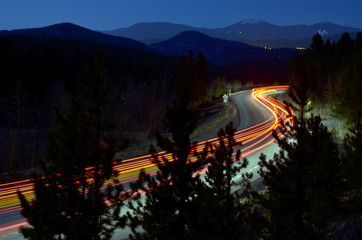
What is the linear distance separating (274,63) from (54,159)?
200m

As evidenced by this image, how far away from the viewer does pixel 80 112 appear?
10.2m

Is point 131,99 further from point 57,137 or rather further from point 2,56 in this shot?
point 57,137

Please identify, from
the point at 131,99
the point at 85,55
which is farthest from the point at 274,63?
the point at 131,99

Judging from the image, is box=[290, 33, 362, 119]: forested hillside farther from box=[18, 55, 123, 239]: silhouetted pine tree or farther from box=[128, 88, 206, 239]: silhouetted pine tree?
box=[18, 55, 123, 239]: silhouetted pine tree

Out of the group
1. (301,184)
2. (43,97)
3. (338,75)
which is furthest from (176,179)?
(43,97)

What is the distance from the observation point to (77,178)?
10.4 metres

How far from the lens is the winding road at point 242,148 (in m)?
14.9

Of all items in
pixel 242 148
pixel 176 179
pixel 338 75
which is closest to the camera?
pixel 176 179

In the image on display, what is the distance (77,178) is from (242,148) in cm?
2167

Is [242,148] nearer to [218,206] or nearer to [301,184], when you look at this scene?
[301,184]

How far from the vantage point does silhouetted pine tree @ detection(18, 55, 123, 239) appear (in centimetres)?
989

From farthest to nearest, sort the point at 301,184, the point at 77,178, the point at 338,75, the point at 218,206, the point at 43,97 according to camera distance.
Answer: the point at 43,97
the point at 338,75
the point at 77,178
the point at 301,184
the point at 218,206

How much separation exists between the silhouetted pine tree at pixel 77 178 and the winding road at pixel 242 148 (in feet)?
2.99

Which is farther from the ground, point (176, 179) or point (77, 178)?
point (176, 179)
